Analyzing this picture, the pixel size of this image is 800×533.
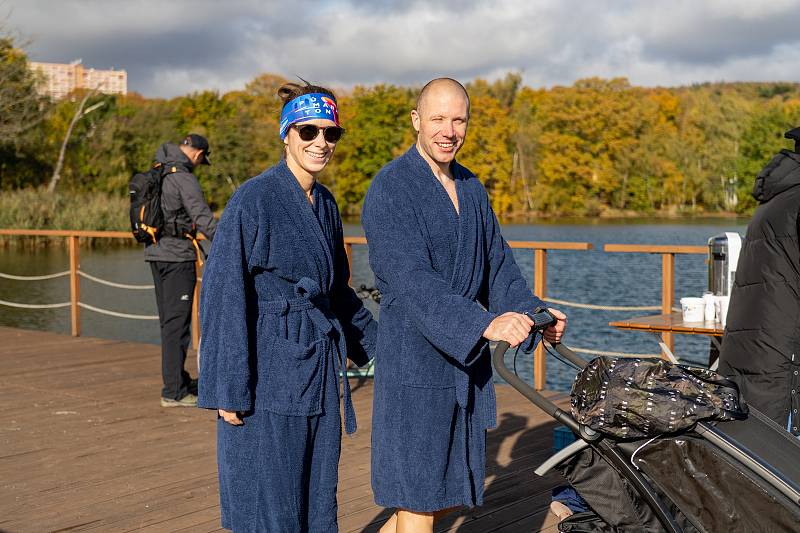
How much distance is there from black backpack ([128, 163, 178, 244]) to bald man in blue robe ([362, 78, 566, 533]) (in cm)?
336

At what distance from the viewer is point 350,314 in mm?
2943

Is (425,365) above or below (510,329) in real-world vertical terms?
below

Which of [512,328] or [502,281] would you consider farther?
[502,281]

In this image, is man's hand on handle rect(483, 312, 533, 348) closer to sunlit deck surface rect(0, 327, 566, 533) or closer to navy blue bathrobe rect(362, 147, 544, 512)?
navy blue bathrobe rect(362, 147, 544, 512)

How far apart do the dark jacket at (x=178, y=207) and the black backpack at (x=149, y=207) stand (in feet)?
0.09

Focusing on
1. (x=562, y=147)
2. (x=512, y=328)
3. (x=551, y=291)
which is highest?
(x=562, y=147)

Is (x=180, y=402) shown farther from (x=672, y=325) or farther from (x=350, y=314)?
(x=350, y=314)

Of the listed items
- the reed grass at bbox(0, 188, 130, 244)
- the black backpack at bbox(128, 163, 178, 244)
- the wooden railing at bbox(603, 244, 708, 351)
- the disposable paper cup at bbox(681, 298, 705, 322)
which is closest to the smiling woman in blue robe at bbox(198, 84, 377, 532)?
the disposable paper cup at bbox(681, 298, 705, 322)

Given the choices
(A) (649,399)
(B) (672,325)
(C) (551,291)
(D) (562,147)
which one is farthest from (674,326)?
(D) (562,147)

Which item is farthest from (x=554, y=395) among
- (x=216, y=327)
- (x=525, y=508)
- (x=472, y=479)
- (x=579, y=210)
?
(x=579, y=210)

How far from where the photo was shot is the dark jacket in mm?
5785

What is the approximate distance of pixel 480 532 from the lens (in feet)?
12.1

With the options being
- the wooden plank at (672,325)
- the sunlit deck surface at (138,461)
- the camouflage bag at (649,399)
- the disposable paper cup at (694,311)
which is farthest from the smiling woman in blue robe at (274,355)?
the disposable paper cup at (694,311)

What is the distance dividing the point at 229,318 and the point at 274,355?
162 millimetres
